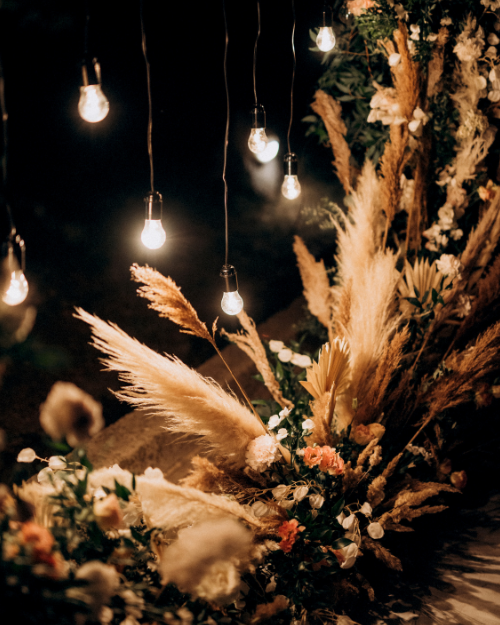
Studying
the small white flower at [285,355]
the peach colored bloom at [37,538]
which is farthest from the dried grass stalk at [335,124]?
the peach colored bloom at [37,538]

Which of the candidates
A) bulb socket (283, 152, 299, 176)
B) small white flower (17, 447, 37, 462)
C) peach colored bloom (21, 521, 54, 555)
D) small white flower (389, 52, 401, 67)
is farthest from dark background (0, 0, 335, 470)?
small white flower (389, 52, 401, 67)

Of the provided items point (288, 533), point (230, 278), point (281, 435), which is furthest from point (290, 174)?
point (288, 533)

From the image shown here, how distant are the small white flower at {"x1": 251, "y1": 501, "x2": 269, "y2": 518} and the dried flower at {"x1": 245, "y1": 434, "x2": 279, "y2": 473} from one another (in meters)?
0.08

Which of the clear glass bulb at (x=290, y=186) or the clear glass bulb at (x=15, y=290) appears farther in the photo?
the clear glass bulb at (x=290, y=186)

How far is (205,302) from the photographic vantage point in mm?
2557

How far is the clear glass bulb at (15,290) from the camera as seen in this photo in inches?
31.8

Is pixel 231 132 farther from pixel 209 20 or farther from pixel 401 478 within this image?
pixel 401 478

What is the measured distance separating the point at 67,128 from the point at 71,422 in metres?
1.47

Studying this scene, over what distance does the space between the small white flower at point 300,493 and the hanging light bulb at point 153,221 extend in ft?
2.36

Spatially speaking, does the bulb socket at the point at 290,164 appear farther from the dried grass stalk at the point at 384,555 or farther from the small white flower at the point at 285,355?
the dried grass stalk at the point at 384,555

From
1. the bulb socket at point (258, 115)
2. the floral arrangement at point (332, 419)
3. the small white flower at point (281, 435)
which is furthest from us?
the bulb socket at point (258, 115)

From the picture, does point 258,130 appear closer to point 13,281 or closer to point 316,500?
point 13,281

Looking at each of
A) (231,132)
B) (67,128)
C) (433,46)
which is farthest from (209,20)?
(433,46)

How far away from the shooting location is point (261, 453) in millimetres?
1054
